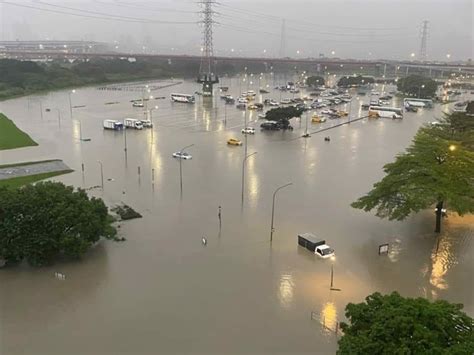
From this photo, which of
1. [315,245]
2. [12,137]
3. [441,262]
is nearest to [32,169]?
[12,137]

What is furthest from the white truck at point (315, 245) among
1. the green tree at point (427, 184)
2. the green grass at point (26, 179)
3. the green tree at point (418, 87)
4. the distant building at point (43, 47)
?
the distant building at point (43, 47)

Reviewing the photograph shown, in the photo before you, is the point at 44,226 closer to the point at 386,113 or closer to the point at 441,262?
the point at 441,262

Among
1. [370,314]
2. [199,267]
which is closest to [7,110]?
[199,267]

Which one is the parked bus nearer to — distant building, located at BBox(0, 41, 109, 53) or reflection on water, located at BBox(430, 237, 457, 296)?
reflection on water, located at BBox(430, 237, 457, 296)

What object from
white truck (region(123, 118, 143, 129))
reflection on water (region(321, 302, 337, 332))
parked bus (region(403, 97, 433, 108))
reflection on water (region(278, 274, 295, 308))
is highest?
parked bus (region(403, 97, 433, 108))

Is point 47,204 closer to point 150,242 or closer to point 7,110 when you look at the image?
point 150,242

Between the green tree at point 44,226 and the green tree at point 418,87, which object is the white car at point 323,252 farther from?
the green tree at point 418,87

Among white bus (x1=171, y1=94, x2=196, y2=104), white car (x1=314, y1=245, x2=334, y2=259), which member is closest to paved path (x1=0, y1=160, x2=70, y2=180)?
white car (x1=314, y1=245, x2=334, y2=259)
